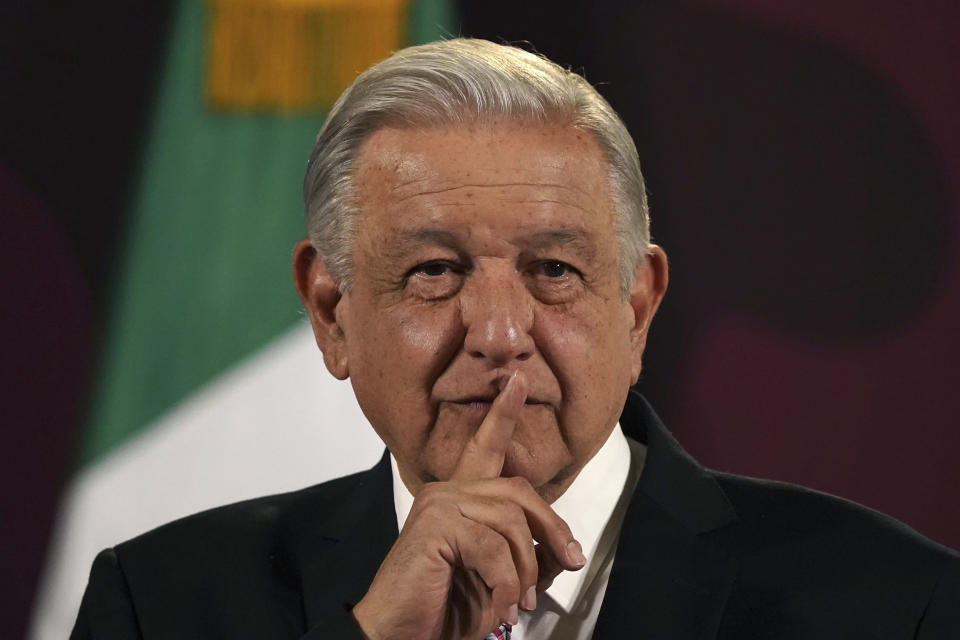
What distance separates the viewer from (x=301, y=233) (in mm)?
2916

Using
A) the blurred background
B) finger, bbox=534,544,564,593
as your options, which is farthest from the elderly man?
the blurred background

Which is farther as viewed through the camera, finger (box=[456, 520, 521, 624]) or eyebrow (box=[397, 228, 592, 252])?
eyebrow (box=[397, 228, 592, 252])

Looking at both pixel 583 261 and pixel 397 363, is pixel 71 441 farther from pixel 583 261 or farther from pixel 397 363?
pixel 583 261

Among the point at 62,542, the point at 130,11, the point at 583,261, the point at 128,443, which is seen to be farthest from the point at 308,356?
the point at 583,261

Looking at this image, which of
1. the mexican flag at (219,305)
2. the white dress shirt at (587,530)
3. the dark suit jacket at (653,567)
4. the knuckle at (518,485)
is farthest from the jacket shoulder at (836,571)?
the mexican flag at (219,305)

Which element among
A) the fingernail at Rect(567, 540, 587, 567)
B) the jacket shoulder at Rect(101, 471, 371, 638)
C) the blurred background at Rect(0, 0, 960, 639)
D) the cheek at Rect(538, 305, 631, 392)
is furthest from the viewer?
the blurred background at Rect(0, 0, 960, 639)

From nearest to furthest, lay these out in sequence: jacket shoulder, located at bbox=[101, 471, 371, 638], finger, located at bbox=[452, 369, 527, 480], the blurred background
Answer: finger, located at bbox=[452, 369, 527, 480], jacket shoulder, located at bbox=[101, 471, 371, 638], the blurred background

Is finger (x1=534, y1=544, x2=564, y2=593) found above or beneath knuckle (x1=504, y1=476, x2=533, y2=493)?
beneath

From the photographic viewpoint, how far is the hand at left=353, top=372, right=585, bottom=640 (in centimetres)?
168

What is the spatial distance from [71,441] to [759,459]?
145 centimetres

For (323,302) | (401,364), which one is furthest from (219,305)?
(401,364)

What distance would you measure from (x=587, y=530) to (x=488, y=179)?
0.56 m

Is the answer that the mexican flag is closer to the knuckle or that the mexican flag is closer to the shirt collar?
the shirt collar

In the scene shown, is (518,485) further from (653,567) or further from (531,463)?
(653,567)
